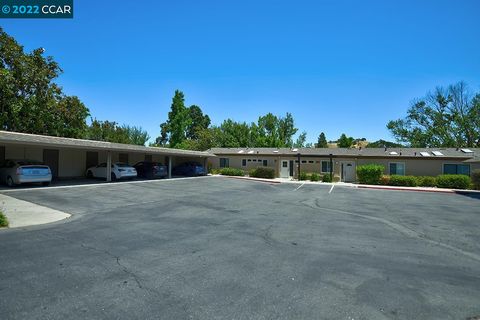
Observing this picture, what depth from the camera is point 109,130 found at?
46250 millimetres

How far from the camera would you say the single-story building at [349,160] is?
99.8 feet

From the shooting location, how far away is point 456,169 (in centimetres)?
3008

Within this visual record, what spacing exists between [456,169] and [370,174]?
811 cm

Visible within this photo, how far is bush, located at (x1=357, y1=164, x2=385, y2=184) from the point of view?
29.5 metres

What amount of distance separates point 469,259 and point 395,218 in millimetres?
5322

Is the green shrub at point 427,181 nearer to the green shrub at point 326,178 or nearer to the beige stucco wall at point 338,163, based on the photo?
the beige stucco wall at point 338,163

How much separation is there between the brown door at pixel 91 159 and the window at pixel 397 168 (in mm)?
27005

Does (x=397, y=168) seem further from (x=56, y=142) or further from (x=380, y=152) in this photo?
(x=56, y=142)

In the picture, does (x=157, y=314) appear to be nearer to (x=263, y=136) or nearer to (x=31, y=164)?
(x=31, y=164)

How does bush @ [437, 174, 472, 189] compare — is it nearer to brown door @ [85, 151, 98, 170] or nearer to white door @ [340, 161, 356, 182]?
white door @ [340, 161, 356, 182]

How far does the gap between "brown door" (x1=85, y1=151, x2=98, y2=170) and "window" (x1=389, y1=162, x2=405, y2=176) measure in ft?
88.6

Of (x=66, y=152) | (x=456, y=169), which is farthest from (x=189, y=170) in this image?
(x=456, y=169)

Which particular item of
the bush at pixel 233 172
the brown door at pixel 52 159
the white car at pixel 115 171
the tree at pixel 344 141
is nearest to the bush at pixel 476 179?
the bush at pixel 233 172

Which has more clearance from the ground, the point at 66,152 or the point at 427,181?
the point at 66,152
